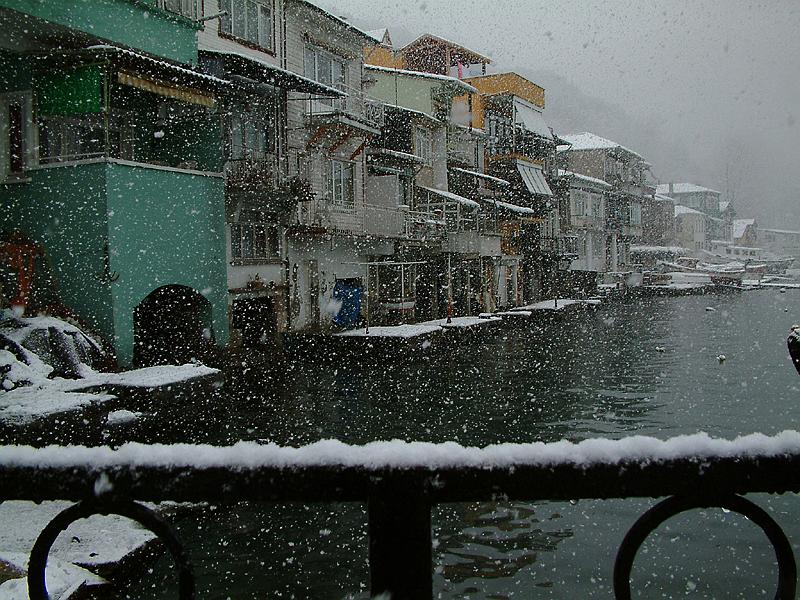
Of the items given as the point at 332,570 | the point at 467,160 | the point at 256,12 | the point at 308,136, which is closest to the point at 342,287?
the point at 308,136

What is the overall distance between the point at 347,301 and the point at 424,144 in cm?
1213

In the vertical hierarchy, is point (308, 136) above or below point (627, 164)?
below

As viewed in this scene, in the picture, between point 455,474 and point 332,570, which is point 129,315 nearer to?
point 332,570

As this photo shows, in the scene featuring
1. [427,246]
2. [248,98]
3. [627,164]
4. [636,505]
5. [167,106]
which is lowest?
[636,505]

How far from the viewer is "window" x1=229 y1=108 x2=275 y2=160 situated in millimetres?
20922

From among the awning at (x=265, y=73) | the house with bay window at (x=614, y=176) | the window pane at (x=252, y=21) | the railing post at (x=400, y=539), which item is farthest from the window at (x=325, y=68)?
the house with bay window at (x=614, y=176)

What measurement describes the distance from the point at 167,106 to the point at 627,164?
60345 millimetres

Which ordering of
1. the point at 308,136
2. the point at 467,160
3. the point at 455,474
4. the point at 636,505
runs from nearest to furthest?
1. the point at 455,474
2. the point at 636,505
3. the point at 308,136
4. the point at 467,160

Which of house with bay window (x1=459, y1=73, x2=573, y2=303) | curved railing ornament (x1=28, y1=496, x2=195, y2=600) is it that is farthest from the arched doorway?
house with bay window (x1=459, y1=73, x2=573, y2=303)

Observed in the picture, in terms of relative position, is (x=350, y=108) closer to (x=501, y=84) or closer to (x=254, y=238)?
(x=254, y=238)

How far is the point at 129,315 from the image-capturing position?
50.0 ft

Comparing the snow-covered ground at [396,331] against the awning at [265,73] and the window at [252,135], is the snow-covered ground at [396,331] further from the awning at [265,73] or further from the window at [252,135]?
the awning at [265,73]

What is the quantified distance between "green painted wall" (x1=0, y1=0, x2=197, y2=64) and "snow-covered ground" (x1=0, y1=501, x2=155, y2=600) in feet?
33.7

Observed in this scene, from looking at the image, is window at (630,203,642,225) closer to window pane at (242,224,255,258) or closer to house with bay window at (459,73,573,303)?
house with bay window at (459,73,573,303)
